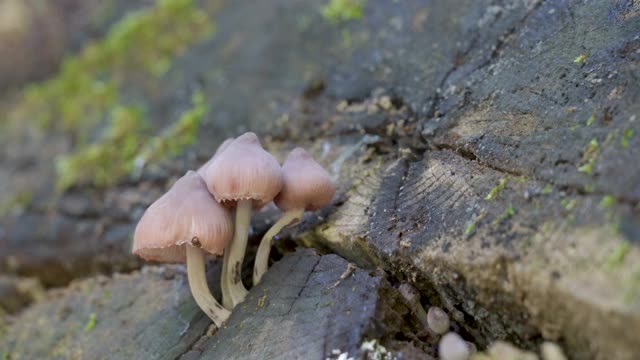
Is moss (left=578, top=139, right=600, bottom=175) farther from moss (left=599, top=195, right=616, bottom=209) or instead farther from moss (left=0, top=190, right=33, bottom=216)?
moss (left=0, top=190, right=33, bottom=216)

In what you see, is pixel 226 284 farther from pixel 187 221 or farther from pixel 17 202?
pixel 17 202

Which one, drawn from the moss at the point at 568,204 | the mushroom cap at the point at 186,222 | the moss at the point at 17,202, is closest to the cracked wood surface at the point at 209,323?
the mushroom cap at the point at 186,222

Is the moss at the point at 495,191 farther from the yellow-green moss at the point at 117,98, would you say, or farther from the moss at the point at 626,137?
the yellow-green moss at the point at 117,98

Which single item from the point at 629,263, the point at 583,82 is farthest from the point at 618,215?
the point at 583,82

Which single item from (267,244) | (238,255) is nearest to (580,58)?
(267,244)

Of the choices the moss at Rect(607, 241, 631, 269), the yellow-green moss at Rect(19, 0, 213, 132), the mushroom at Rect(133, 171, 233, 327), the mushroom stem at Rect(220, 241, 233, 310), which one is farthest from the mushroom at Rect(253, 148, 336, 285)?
the yellow-green moss at Rect(19, 0, 213, 132)

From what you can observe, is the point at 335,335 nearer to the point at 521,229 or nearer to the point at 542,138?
the point at 521,229
